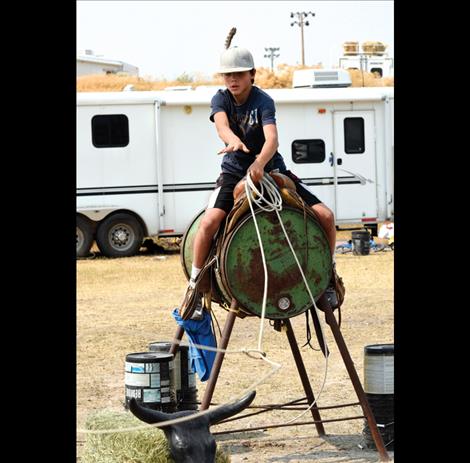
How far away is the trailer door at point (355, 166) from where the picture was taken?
803 inches

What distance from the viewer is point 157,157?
64.7 feet

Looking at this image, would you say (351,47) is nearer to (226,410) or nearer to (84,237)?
(84,237)

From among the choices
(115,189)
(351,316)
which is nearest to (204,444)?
(351,316)

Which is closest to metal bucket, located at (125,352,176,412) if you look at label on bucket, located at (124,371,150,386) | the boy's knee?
label on bucket, located at (124,371,150,386)

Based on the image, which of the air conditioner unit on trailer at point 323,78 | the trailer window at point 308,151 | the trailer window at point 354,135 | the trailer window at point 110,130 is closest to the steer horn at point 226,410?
the trailer window at point 110,130

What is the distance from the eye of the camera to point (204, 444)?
16.3 ft

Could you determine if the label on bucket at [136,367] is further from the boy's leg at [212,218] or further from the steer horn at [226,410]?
the steer horn at [226,410]

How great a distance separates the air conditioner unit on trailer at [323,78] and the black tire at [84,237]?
16.3 ft

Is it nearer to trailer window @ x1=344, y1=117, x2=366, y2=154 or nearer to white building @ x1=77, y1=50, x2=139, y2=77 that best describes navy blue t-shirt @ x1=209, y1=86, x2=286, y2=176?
trailer window @ x1=344, y1=117, x2=366, y2=154

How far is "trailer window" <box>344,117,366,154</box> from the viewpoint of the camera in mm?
20469

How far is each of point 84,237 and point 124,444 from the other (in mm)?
14839

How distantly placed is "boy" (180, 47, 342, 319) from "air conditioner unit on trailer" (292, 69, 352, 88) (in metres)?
14.9

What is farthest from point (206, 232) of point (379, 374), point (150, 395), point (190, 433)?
point (190, 433)
